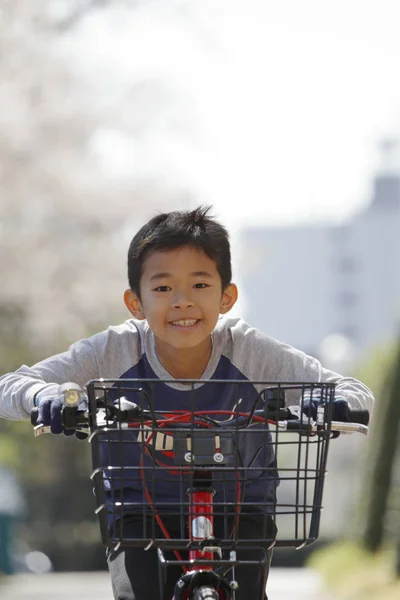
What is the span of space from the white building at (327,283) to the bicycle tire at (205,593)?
266 feet

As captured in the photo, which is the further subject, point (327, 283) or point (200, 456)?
point (327, 283)

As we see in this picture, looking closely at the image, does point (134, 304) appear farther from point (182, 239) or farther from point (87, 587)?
point (87, 587)

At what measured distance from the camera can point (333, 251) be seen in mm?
85188

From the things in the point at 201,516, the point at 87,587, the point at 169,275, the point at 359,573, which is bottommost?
the point at 87,587

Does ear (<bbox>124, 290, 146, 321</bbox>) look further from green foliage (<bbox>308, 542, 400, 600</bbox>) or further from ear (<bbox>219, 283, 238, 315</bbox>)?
green foliage (<bbox>308, 542, 400, 600</bbox>)

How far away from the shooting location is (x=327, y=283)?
86.5 m

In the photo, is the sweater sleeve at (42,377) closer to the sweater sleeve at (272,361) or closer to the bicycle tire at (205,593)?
the sweater sleeve at (272,361)

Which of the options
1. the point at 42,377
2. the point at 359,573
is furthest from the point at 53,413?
the point at 359,573

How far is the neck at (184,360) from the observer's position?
304cm

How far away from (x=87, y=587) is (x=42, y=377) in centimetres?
970

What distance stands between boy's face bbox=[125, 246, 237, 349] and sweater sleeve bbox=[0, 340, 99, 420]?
0.79 feet

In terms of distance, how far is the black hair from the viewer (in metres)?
2.87

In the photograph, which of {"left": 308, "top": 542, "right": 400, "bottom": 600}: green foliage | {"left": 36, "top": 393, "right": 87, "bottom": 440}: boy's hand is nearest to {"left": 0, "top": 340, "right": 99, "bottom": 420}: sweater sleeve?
{"left": 36, "top": 393, "right": 87, "bottom": 440}: boy's hand

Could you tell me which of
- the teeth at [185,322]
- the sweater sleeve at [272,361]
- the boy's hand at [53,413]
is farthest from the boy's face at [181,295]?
the boy's hand at [53,413]
